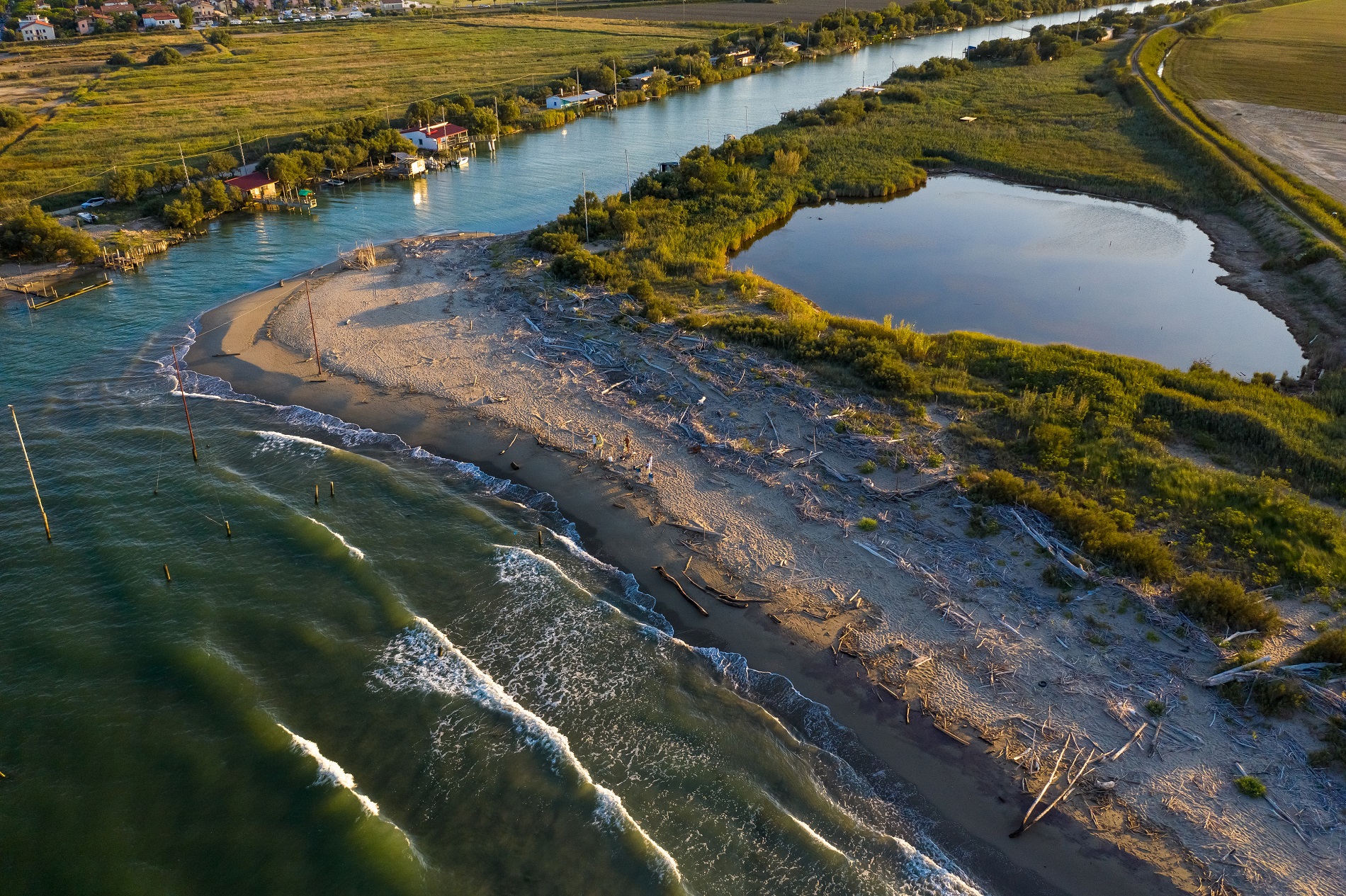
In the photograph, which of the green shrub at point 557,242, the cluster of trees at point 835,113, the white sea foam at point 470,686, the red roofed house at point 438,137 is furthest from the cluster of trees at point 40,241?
the cluster of trees at point 835,113

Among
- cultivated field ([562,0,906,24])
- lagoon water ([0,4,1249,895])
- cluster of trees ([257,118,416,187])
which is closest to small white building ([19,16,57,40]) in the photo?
cultivated field ([562,0,906,24])

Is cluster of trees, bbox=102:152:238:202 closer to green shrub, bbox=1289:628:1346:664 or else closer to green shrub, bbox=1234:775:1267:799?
green shrub, bbox=1234:775:1267:799

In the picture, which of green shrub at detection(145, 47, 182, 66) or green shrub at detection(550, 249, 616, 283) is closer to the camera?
green shrub at detection(550, 249, 616, 283)

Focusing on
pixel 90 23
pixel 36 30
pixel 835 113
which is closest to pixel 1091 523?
pixel 835 113

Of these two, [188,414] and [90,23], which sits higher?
[90,23]

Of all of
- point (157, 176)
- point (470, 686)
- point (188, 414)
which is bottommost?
point (470, 686)

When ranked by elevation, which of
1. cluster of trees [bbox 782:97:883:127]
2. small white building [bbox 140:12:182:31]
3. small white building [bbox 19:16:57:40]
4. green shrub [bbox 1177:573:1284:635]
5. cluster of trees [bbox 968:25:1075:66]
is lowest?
green shrub [bbox 1177:573:1284:635]

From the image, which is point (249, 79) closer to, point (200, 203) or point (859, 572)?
point (200, 203)
